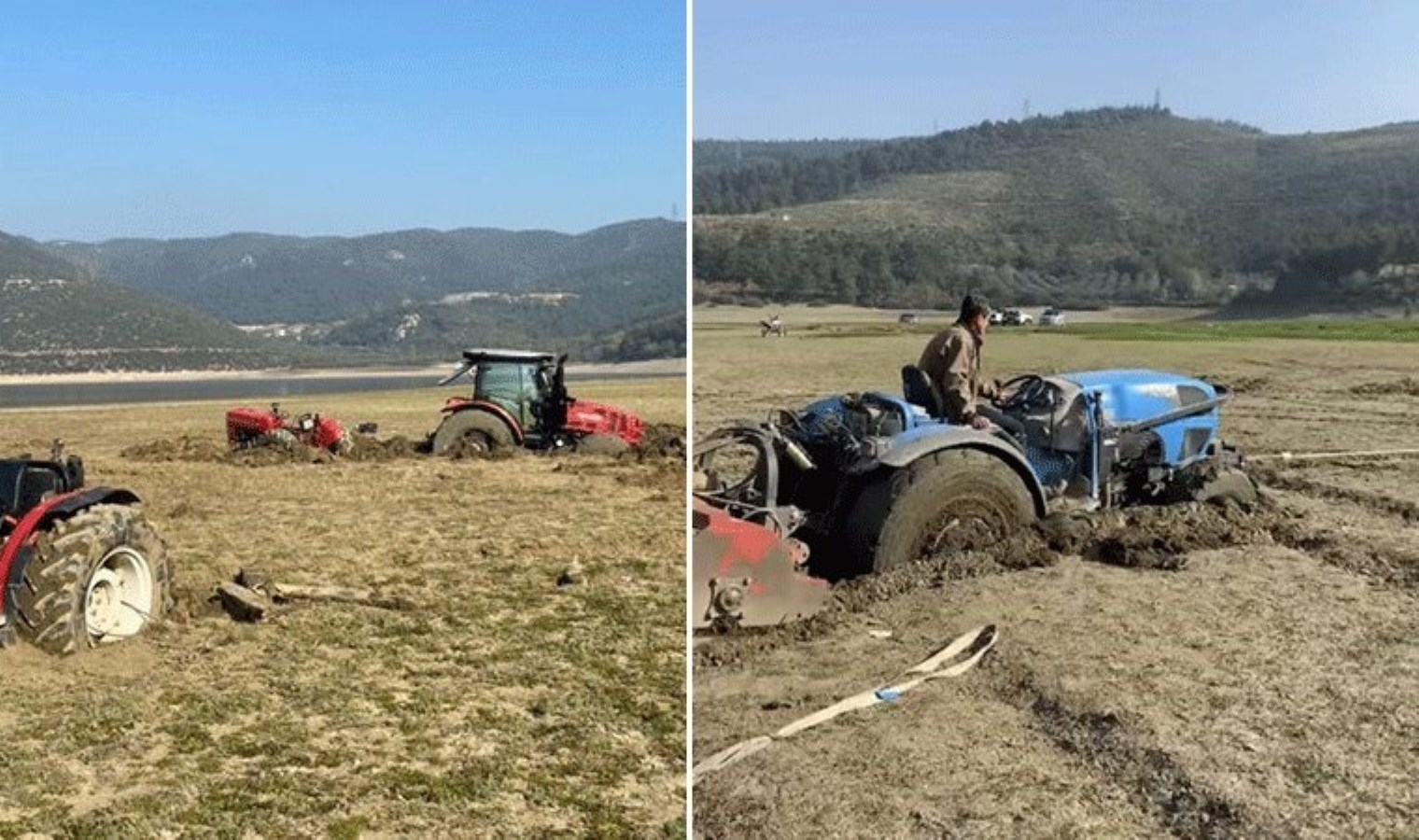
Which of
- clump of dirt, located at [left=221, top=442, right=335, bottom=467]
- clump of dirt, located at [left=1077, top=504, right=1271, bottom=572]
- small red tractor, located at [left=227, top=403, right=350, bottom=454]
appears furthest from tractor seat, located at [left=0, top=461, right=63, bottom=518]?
small red tractor, located at [left=227, top=403, right=350, bottom=454]

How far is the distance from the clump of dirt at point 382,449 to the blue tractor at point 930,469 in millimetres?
7605

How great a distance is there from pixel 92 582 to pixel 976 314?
3776 millimetres

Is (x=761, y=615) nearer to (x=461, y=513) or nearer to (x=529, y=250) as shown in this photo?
(x=461, y=513)

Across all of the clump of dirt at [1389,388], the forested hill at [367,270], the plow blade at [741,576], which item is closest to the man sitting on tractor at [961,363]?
the plow blade at [741,576]

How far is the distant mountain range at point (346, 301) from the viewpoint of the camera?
83.1 metres

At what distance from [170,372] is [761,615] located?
253 feet

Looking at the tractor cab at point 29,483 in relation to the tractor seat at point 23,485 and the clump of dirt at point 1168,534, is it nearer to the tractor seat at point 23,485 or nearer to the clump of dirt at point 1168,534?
the tractor seat at point 23,485

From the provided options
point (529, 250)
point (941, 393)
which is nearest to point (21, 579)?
point (941, 393)

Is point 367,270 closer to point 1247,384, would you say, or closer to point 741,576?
point 1247,384

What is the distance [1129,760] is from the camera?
311 centimetres

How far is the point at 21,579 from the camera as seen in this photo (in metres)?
4.91

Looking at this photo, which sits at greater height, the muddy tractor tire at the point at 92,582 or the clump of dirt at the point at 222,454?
the muddy tractor tire at the point at 92,582

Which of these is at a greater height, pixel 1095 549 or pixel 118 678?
pixel 1095 549

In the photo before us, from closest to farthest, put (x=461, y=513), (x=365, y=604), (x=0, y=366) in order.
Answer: (x=365, y=604) → (x=461, y=513) → (x=0, y=366)
